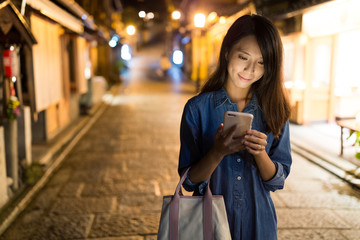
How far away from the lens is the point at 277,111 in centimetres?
236

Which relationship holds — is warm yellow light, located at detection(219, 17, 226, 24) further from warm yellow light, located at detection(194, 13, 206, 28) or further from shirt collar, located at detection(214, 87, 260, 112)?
shirt collar, located at detection(214, 87, 260, 112)

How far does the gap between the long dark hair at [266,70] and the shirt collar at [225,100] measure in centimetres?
4

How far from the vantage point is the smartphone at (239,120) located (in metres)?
2.01

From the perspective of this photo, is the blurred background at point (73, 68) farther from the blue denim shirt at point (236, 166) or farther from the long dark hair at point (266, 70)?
the blue denim shirt at point (236, 166)

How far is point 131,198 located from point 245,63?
4739 mm

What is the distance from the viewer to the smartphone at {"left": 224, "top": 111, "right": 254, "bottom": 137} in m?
2.01

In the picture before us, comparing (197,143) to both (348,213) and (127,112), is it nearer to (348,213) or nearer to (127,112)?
(348,213)

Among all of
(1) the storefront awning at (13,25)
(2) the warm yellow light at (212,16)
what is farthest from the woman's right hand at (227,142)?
(2) the warm yellow light at (212,16)

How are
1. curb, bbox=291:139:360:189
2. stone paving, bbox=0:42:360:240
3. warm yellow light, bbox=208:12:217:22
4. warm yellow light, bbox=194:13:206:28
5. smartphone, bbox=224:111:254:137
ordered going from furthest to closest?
warm yellow light, bbox=208:12:217:22
warm yellow light, bbox=194:13:206:28
curb, bbox=291:139:360:189
stone paving, bbox=0:42:360:240
smartphone, bbox=224:111:254:137

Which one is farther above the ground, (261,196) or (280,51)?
(280,51)

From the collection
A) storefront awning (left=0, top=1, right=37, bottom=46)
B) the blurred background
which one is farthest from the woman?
storefront awning (left=0, top=1, right=37, bottom=46)

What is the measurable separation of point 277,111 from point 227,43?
1.90 ft

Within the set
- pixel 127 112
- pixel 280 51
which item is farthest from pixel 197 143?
pixel 127 112

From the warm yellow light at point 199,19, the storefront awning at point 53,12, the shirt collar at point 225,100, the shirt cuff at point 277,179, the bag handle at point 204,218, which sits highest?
the warm yellow light at point 199,19
